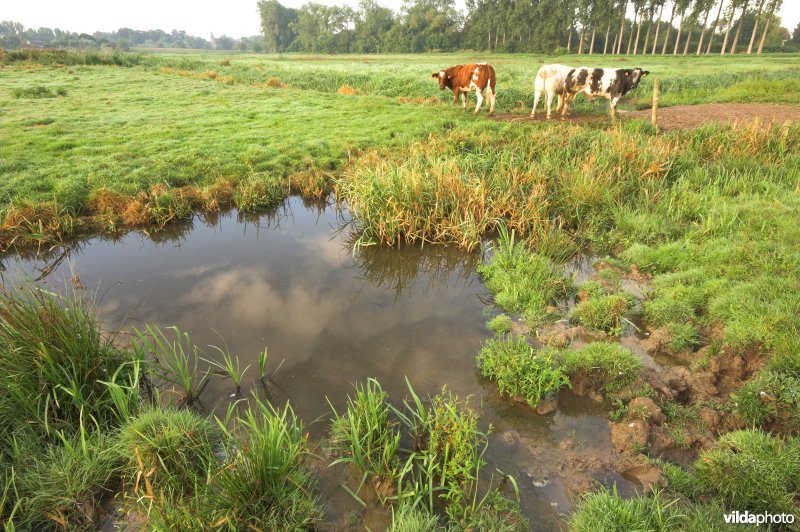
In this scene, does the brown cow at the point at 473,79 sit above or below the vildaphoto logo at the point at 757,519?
above

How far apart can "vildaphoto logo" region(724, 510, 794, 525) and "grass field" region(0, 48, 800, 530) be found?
0.28 feet

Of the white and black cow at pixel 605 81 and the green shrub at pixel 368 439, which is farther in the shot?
the white and black cow at pixel 605 81

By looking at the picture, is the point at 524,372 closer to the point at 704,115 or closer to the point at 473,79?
the point at 473,79

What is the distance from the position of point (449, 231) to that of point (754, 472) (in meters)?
4.78

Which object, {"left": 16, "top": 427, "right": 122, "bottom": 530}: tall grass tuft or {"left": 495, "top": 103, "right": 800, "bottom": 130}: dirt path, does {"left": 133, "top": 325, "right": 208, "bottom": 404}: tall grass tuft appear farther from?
{"left": 495, "top": 103, "right": 800, "bottom": 130}: dirt path

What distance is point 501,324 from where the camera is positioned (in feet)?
15.5

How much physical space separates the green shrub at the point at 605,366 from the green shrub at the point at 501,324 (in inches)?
32.6

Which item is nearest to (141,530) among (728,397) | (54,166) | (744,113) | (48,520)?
(48,520)

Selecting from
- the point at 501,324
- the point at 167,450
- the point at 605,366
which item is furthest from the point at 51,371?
the point at 605,366

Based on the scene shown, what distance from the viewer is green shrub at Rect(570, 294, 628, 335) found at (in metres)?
4.62

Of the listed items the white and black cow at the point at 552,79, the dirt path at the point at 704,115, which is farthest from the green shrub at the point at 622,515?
the white and black cow at the point at 552,79

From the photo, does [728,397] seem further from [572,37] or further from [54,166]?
[572,37]

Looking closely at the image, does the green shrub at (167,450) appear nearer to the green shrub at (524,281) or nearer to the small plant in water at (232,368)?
the small plant in water at (232,368)

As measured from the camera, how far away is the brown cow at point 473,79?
13.8 metres
